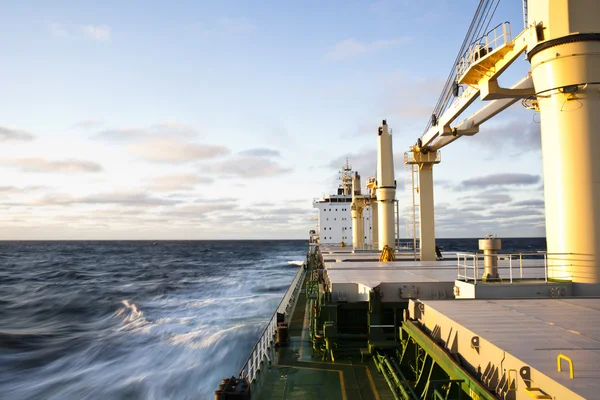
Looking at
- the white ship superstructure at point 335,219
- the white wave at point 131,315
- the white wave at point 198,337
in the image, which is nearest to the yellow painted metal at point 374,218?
the white ship superstructure at point 335,219

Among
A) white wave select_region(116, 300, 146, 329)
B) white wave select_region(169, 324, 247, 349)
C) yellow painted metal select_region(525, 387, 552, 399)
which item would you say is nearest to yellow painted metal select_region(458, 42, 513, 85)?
yellow painted metal select_region(525, 387, 552, 399)

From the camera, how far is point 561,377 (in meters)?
4.02

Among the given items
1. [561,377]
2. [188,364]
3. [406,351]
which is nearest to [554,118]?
[406,351]

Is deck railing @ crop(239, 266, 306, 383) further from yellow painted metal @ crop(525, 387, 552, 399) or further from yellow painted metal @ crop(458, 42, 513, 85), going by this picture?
yellow painted metal @ crop(458, 42, 513, 85)

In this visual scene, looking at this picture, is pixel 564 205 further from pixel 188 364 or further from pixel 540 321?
A: pixel 188 364

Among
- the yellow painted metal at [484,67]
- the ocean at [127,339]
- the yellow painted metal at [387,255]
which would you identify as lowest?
the ocean at [127,339]

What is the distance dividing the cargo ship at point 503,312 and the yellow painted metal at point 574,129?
0.08 feet

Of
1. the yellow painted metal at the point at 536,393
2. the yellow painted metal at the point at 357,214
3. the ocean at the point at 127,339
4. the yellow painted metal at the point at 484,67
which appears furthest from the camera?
the yellow painted metal at the point at 357,214

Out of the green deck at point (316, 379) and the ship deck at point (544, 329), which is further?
the green deck at point (316, 379)

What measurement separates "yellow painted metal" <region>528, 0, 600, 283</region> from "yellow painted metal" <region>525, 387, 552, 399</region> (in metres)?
7.20

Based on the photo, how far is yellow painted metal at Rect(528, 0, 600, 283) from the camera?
9852 mm

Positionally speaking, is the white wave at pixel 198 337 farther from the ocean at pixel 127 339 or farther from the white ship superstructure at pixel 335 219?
the white ship superstructure at pixel 335 219

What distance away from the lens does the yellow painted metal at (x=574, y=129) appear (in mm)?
9852

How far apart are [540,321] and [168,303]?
1335 inches
